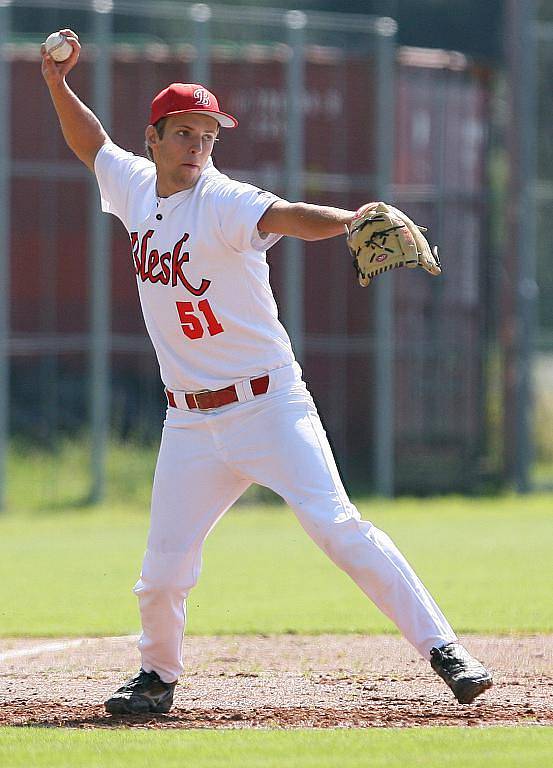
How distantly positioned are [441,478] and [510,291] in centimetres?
253

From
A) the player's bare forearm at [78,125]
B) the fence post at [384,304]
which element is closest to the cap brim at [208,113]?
the player's bare forearm at [78,125]

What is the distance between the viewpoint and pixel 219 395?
5.52 m

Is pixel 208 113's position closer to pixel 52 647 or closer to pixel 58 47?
pixel 58 47

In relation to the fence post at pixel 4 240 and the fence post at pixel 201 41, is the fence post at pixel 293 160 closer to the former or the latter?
the fence post at pixel 201 41

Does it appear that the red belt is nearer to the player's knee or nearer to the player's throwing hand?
the player's knee

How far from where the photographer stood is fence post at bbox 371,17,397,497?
17.7 meters

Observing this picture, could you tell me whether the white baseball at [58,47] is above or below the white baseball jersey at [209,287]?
above

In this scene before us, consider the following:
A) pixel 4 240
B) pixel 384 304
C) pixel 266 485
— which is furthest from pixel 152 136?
pixel 384 304

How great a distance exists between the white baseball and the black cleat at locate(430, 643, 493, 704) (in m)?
3.06

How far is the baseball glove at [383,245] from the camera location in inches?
198

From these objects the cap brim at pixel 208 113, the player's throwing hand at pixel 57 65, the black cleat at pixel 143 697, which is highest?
the player's throwing hand at pixel 57 65

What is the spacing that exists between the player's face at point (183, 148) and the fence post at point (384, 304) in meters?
11.9

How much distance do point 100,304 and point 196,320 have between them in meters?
11.3

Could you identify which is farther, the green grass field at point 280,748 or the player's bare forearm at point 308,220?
the player's bare forearm at point 308,220
